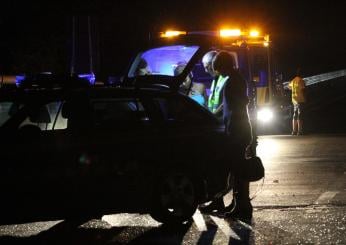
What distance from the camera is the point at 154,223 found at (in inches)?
314

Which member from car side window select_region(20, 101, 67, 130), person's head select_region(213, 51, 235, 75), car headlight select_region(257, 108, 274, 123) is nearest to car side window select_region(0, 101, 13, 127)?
car side window select_region(20, 101, 67, 130)

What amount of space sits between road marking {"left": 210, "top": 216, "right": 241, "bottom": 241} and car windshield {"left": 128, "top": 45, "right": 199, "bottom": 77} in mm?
5191

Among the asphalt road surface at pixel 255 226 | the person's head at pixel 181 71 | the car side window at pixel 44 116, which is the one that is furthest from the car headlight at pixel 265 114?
the car side window at pixel 44 116

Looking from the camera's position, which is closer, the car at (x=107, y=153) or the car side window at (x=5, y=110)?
the car at (x=107, y=153)

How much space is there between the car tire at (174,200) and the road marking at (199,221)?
0.52ft

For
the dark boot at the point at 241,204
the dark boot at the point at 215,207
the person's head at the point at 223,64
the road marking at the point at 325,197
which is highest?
the person's head at the point at 223,64

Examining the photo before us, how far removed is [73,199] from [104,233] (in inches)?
22.5

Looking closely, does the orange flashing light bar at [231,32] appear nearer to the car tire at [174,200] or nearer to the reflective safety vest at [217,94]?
the reflective safety vest at [217,94]

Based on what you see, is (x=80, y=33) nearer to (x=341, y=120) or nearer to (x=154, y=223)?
(x=154, y=223)

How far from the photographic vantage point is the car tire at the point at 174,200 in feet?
24.8

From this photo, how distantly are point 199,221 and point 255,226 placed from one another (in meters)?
0.65

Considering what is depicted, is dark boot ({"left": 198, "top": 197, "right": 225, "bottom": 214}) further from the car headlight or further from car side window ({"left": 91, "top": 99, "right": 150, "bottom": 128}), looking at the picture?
the car headlight

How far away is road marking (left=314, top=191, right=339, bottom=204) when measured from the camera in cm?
900

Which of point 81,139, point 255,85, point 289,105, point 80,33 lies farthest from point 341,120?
point 81,139
